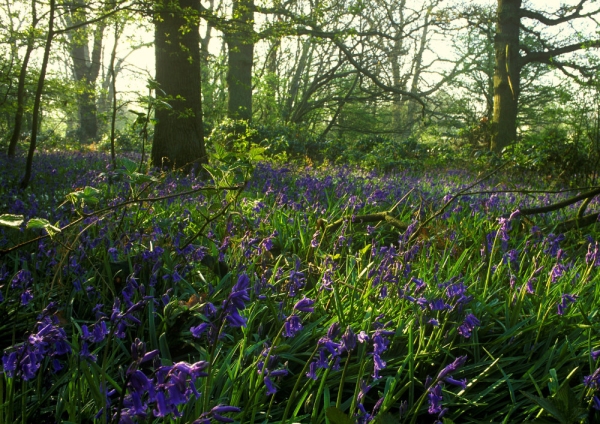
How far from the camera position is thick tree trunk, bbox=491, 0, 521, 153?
12508mm

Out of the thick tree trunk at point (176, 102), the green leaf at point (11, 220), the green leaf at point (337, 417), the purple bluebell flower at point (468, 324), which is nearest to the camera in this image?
the green leaf at point (337, 417)

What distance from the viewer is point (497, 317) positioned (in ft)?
7.40

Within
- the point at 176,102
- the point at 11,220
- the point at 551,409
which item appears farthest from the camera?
the point at 176,102

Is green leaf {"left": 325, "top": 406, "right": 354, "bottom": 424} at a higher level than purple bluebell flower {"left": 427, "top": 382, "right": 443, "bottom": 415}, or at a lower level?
higher

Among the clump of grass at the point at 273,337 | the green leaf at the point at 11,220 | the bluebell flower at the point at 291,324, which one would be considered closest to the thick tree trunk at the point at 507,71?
the clump of grass at the point at 273,337

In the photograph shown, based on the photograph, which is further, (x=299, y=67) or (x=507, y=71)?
(x=299, y=67)

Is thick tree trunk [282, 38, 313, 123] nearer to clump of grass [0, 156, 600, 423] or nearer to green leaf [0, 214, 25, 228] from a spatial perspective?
clump of grass [0, 156, 600, 423]

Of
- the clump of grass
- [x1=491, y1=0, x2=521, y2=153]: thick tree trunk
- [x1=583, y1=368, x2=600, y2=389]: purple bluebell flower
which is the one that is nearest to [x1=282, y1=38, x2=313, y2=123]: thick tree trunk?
[x1=491, y1=0, x2=521, y2=153]: thick tree trunk

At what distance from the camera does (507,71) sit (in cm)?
1248

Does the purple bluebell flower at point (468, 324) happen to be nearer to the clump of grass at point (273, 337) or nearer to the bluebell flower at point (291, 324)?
the clump of grass at point (273, 337)

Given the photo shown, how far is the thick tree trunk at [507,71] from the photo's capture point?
1251 cm

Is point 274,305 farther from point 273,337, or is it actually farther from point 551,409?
point 551,409

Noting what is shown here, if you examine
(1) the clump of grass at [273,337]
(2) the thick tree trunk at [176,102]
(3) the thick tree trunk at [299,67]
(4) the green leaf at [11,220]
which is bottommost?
(1) the clump of grass at [273,337]

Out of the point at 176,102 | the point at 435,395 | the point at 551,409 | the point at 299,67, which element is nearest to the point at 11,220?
the point at 435,395
